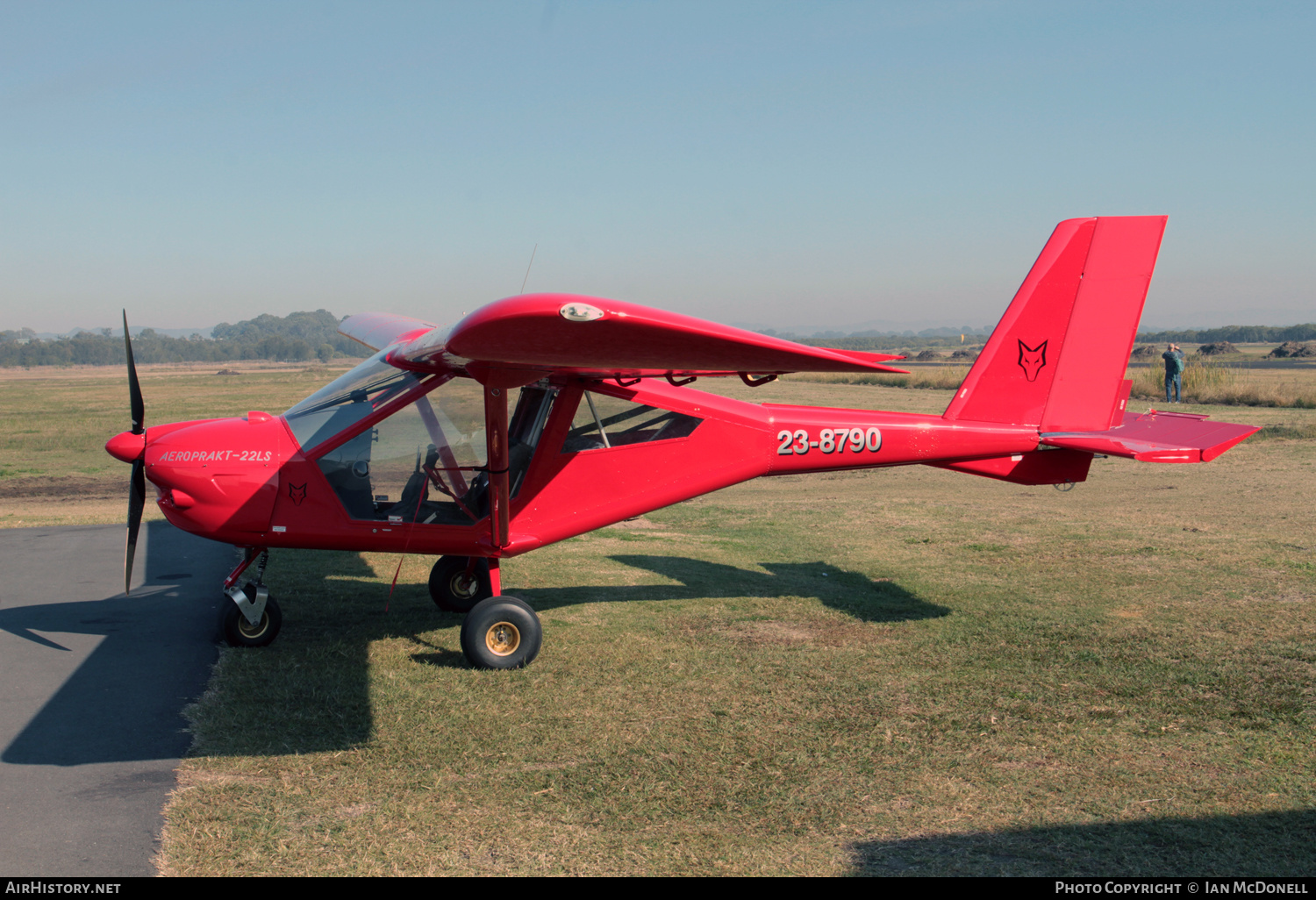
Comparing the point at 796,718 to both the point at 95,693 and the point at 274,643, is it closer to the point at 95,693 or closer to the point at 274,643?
the point at 274,643

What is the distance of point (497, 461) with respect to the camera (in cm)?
622

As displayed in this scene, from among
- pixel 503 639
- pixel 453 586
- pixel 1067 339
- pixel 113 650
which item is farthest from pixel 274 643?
pixel 1067 339

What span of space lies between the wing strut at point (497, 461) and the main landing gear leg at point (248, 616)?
1.80m

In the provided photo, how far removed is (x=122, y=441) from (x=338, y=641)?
2.16 metres

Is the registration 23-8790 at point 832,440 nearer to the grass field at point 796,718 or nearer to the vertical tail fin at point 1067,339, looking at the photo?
the vertical tail fin at point 1067,339

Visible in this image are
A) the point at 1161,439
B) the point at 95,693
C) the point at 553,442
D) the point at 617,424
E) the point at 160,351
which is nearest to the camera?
the point at 95,693

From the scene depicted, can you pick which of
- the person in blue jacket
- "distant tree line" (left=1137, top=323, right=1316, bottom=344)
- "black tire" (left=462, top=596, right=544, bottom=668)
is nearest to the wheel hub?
"black tire" (left=462, top=596, right=544, bottom=668)

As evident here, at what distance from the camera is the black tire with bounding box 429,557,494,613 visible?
7758 mm

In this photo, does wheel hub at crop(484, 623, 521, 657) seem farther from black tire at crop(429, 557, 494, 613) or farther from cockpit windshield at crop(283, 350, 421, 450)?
cockpit windshield at crop(283, 350, 421, 450)

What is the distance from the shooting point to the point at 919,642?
6.62 metres

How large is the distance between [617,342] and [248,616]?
3943 millimetres

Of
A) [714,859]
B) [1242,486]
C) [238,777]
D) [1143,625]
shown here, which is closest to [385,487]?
[238,777]

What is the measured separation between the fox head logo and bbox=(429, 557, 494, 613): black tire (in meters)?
5.08
